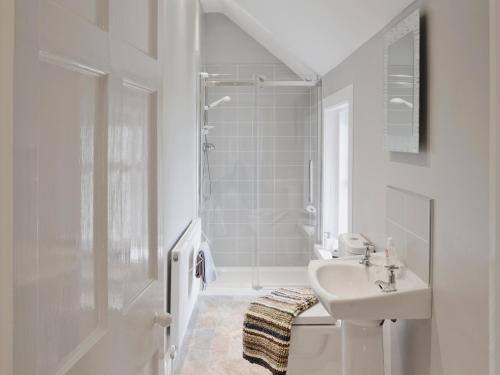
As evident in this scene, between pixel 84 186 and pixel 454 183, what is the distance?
1.24 meters

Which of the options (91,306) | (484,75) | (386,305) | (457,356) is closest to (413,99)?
(484,75)

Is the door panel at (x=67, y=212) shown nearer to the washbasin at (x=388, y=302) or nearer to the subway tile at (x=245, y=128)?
the washbasin at (x=388, y=302)

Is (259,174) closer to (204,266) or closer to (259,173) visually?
(259,173)

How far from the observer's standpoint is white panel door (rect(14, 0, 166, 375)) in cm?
61

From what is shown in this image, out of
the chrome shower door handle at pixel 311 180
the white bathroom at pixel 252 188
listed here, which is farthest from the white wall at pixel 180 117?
the chrome shower door handle at pixel 311 180

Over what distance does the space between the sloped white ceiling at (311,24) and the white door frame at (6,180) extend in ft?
6.11

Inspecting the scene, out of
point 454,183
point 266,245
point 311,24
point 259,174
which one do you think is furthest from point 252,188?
point 454,183

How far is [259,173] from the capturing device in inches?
183

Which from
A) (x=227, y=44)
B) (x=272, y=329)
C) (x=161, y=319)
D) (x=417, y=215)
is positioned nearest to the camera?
(x=161, y=319)

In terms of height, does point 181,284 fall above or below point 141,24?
below

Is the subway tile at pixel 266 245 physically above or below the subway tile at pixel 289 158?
below

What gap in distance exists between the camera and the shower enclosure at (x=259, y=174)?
4551 millimetres

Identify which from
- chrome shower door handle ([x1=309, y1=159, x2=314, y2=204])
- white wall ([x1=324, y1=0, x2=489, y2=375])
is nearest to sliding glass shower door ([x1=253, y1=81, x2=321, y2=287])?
chrome shower door handle ([x1=309, y1=159, x2=314, y2=204])

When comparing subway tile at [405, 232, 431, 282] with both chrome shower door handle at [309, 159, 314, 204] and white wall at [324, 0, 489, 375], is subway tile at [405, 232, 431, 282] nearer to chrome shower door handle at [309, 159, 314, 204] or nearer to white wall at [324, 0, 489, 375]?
white wall at [324, 0, 489, 375]
